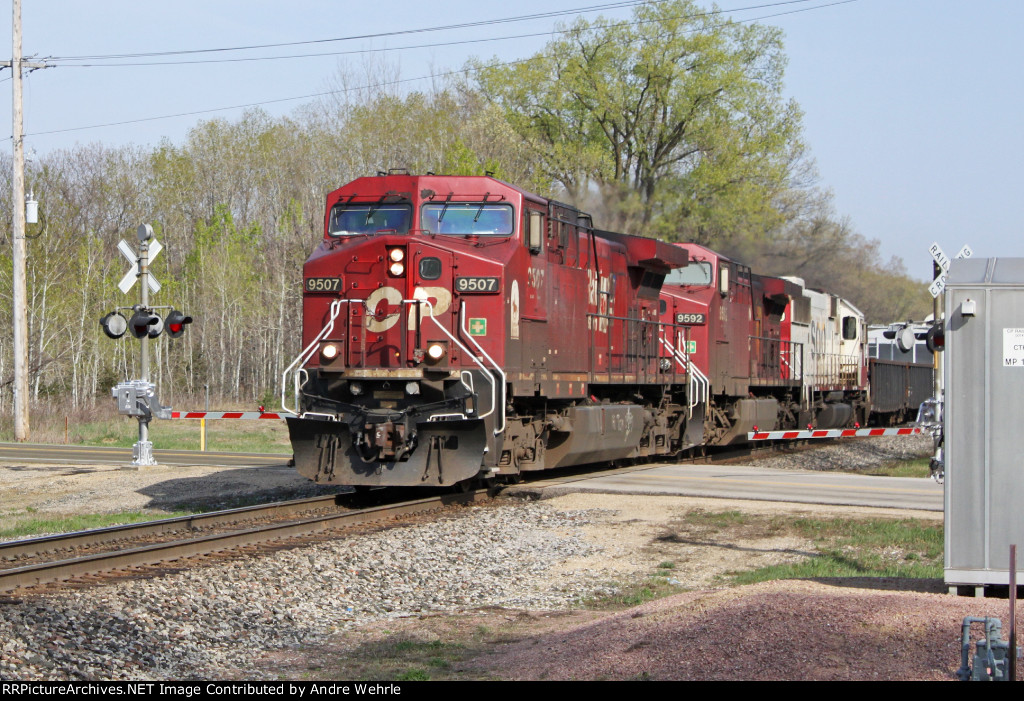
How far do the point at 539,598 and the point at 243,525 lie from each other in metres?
4.80

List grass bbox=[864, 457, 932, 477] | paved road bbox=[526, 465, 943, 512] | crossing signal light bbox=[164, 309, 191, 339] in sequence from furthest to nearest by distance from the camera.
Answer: grass bbox=[864, 457, 932, 477] < crossing signal light bbox=[164, 309, 191, 339] < paved road bbox=[526, 465, 943, 512]

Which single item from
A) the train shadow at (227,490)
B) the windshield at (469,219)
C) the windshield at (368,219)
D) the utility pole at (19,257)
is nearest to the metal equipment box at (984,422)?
the windshield at (469,219)

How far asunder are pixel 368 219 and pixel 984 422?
A: 354 inches

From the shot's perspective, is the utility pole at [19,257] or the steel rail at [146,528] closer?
the steel rail at [146,528]

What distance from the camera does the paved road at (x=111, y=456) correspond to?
21703 mm

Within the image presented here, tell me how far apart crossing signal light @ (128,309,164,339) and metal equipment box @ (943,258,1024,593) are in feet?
47.5

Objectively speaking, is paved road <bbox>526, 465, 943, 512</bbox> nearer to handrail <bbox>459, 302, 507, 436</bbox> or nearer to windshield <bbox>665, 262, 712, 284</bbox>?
handrail <bbox>459, 302, 507, 436</bbox>

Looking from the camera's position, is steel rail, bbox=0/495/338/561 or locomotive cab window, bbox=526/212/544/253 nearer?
steel rail, bbox=0/495/338/561

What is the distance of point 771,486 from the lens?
16781mm

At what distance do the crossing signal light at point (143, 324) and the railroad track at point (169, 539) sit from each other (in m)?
6.08

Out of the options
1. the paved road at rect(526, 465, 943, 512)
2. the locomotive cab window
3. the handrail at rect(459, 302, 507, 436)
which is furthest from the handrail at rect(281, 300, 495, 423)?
the paved road at rect(526, 465, 943, 512)

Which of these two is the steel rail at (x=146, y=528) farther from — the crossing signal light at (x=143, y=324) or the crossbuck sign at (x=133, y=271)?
the crossbuck sign at (x=133, y=271)

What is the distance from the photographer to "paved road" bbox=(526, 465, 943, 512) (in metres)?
15.3
